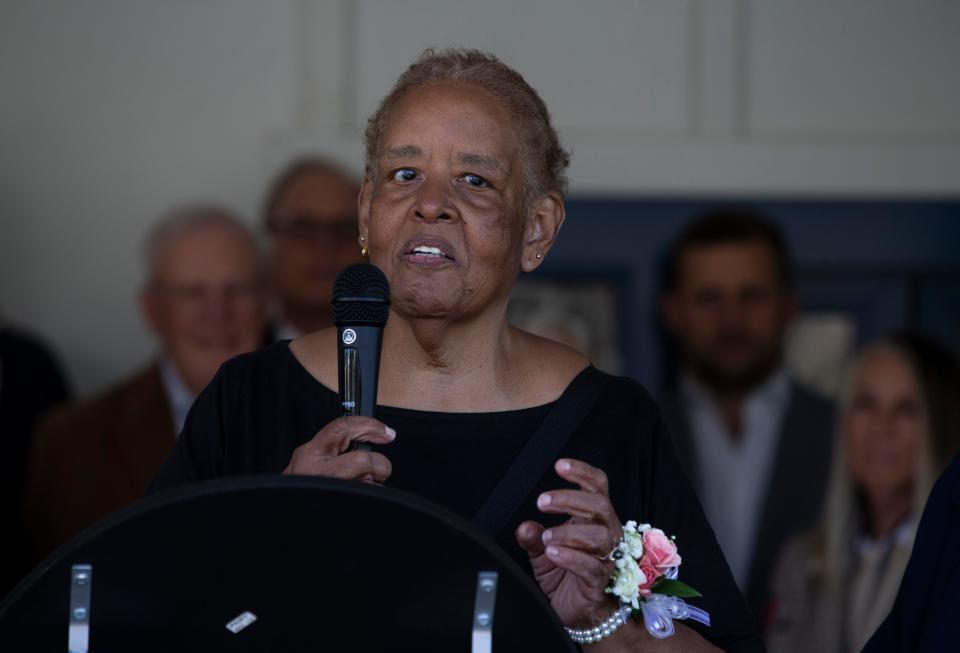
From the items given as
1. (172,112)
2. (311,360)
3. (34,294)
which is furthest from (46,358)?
(311,360)

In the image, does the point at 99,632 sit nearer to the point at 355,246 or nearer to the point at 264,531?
the point at 264,531

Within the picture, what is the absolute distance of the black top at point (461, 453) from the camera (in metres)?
2.56

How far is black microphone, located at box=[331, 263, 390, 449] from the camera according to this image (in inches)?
86.1

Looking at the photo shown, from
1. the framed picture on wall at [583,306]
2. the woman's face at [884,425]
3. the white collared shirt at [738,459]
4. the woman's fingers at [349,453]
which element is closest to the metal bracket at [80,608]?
the woman's fingers at [349,453]

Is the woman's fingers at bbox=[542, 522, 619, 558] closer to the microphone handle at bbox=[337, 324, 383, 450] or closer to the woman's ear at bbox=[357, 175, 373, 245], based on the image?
the microphone handle at bbox=[337, 324, 383, 450]

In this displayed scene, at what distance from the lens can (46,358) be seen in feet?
16.6

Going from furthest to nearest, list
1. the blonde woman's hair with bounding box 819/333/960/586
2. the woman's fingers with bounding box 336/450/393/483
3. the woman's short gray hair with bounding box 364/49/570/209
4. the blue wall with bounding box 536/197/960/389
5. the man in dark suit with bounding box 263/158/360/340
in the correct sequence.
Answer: the blue wall with bounding box 536/197/960/389
the man in dark suit with bounding box 263/158/360/340
the blonde woman's hair with bounding box 819/333/960/586
the woman's short gray hair with bounding box 364/49/570/209
the woman's fingers with bounding box 336/450/393/483

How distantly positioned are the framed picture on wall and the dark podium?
354 centimetres

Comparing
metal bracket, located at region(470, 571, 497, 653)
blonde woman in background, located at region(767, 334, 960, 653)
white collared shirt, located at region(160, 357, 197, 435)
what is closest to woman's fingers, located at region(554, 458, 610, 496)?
metal bracket, located at region(470, 571, 497, 653)

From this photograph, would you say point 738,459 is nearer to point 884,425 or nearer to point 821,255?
point 884,425

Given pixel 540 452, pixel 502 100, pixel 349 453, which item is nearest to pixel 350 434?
pixel 349 453

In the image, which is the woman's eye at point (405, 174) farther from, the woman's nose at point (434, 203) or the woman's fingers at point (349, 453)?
the woman's fingers at point (349, 453)

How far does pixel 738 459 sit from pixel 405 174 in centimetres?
268

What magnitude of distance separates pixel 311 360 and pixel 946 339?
3.58m
